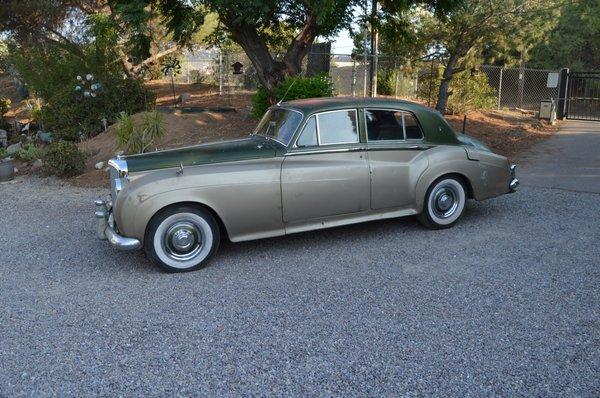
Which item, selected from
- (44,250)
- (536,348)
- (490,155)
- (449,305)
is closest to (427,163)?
(490,155)

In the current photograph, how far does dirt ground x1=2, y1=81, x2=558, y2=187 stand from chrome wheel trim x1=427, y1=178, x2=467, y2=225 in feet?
18.1

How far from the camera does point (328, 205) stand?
582 cm

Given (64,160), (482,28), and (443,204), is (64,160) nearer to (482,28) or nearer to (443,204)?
(443,204)

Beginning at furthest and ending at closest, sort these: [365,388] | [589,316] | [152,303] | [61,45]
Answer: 1. [61,45]
2. [152,303]
3. [589,316]
4. [365,388]

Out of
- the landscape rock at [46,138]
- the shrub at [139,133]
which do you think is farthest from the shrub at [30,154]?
the shrub at [139,133]

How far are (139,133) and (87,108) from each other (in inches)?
143

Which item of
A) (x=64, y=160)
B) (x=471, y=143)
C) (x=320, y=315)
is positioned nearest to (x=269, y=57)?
(x=64, y=160)

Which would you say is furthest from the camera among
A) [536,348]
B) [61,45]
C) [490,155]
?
[61,45]

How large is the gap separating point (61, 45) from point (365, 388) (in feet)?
52.5

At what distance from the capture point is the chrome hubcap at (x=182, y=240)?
5.24m

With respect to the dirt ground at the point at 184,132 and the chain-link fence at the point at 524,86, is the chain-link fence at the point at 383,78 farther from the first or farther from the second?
the dirt ground at the point at 184,132

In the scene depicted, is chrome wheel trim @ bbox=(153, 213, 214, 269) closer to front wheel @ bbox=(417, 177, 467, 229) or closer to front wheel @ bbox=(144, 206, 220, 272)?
front wheel @ bbox=(144, 206, 220, 272)

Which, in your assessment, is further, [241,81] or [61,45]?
[241,81]

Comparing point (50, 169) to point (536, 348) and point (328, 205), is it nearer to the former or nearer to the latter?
point (328, 205)
